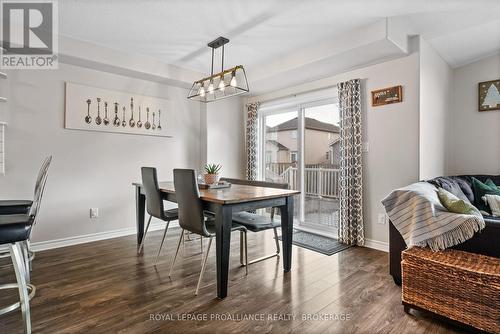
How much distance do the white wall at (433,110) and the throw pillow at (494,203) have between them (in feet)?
1.84

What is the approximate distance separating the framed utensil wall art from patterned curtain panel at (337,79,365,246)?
2.54m

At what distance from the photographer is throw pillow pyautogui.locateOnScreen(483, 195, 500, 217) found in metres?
2.63

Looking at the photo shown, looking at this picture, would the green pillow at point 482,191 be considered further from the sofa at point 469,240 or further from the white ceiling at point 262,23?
the white ceiling at point 262,23

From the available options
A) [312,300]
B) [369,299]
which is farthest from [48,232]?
[369,299]

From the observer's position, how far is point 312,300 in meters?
2.03

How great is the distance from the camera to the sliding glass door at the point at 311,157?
12.7 feet

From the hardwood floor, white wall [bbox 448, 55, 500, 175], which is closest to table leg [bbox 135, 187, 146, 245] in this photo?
the hardwood floor

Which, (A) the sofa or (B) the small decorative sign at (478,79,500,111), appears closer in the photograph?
(A) the sofa

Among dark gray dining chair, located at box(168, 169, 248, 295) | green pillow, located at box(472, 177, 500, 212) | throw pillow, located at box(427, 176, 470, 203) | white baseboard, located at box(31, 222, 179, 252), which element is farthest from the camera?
white baseboard, located at box(31, 222, 179, 252)

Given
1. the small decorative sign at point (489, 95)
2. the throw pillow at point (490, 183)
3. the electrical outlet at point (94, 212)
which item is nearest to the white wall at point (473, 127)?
the small decorative sign at point (489, 95)

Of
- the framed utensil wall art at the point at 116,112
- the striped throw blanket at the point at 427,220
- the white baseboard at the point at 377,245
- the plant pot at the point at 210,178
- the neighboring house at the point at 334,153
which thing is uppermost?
the framed utensil wall art at the point at 116,112

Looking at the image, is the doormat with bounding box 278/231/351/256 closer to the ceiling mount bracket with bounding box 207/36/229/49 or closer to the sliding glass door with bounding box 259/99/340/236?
the sliding glass door with bounding box 259/99/340/236

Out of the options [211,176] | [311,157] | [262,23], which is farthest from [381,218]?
[262,23]

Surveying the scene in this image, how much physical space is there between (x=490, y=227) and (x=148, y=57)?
3899 millimetres
